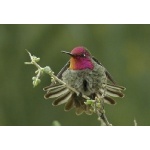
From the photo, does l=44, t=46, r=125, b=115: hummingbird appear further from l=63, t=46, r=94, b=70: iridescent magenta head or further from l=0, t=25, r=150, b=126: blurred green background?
l=0, t=25, r=150, b=126: blurred green background

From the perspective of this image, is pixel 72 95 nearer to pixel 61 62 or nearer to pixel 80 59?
pixel 80 59

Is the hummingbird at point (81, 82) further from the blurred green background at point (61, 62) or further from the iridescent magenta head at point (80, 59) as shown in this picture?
the blurred green background at point (61, 62)

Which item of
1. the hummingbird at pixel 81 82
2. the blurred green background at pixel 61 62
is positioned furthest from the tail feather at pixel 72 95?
the blurred green background at pixel 61 62

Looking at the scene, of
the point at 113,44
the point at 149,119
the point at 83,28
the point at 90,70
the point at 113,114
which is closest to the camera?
the point at 90,70

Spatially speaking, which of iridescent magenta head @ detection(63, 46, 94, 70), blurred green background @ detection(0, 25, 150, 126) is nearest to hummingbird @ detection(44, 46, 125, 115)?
iridescent magenta head @ detection(63, 46, 94, 70)

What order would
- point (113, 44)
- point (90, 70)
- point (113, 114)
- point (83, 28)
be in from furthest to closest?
point (83, 28), point (113, 44), point (113, 114), point (90, 70)

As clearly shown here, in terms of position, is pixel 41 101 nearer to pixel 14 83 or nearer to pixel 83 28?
pixel 14 83

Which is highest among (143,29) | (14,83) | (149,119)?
(143,29)

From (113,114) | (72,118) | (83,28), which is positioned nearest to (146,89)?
(113,114)
